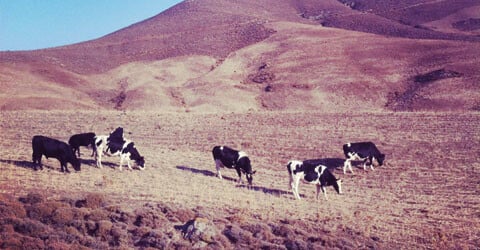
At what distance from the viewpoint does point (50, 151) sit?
65.0ft

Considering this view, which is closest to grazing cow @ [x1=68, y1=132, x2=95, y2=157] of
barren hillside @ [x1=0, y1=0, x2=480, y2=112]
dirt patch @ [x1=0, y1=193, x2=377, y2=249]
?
dirt patch @ [x1=0, y1=193, x2=377, y2=249]

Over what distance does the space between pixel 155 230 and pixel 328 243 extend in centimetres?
498

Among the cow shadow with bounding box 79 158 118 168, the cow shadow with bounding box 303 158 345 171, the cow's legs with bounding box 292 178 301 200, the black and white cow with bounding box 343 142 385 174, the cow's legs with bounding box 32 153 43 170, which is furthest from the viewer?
the cow shadow with bounding box 303 158 345 171

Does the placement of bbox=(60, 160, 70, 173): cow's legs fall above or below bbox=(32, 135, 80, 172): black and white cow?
below

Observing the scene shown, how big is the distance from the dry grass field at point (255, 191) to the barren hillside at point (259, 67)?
17.3 m

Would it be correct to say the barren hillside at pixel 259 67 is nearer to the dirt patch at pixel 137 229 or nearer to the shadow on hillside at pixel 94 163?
the shadow on hillside at pixel 94 163

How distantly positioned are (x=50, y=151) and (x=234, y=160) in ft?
26.6

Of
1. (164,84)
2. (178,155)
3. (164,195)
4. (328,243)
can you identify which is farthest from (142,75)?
(328,243)

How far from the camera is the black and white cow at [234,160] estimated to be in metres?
21.0

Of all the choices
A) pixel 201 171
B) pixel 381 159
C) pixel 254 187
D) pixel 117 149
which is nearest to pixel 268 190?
pixel 254 187

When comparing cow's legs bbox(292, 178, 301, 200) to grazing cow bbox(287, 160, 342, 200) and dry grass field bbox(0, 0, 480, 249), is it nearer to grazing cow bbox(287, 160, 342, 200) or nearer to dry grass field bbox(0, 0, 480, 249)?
grazing cow bbox(287, 160, 342, 200)

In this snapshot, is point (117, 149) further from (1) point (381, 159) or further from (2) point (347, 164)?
(1) point (381, 159)

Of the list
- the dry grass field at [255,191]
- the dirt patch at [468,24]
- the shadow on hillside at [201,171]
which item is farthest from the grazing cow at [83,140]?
the dirt patch at [468,24]

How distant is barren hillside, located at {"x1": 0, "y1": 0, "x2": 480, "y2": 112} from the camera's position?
52.8m
